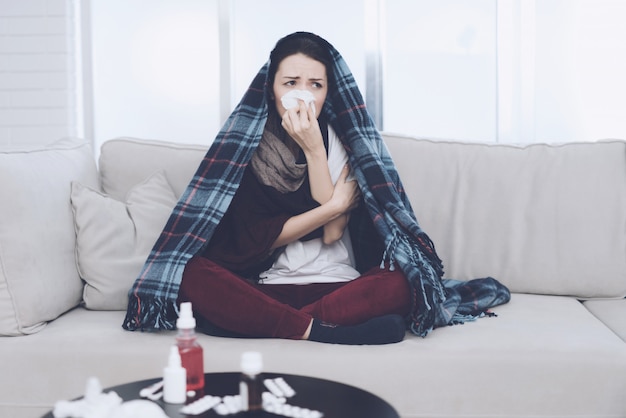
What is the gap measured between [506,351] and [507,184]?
0.69 meters

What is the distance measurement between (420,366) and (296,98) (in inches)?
30.0

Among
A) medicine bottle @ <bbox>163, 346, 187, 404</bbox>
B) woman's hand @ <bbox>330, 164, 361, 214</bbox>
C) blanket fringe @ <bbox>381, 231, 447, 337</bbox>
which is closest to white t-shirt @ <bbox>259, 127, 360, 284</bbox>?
woman's hand @ <bbox>330, 164, 361, 214</bbox>

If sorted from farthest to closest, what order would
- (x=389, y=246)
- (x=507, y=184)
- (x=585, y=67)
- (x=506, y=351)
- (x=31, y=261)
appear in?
(x=585, y=67) < (x=507, y=184) < (x=389, y=246) < (x=31, y=261) < (x=506, y=351)

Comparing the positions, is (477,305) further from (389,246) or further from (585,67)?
(585,67)

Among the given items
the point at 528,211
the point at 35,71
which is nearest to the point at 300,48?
the point at 528,211

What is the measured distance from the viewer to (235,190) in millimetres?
1785

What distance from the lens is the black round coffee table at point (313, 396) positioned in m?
0.97

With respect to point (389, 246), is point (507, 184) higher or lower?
higher

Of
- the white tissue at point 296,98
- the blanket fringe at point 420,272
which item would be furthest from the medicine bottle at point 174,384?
the white tissue at point 296,98

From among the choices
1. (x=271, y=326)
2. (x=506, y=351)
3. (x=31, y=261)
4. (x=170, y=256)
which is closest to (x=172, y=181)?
Result: (x=170, y=256)

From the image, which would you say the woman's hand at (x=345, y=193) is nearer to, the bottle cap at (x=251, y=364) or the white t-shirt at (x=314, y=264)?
the white t-shirt at (x=314, y=264)

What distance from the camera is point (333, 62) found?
1.90 meters

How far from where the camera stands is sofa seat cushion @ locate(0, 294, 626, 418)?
1.41m

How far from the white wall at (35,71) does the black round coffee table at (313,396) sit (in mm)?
2275
